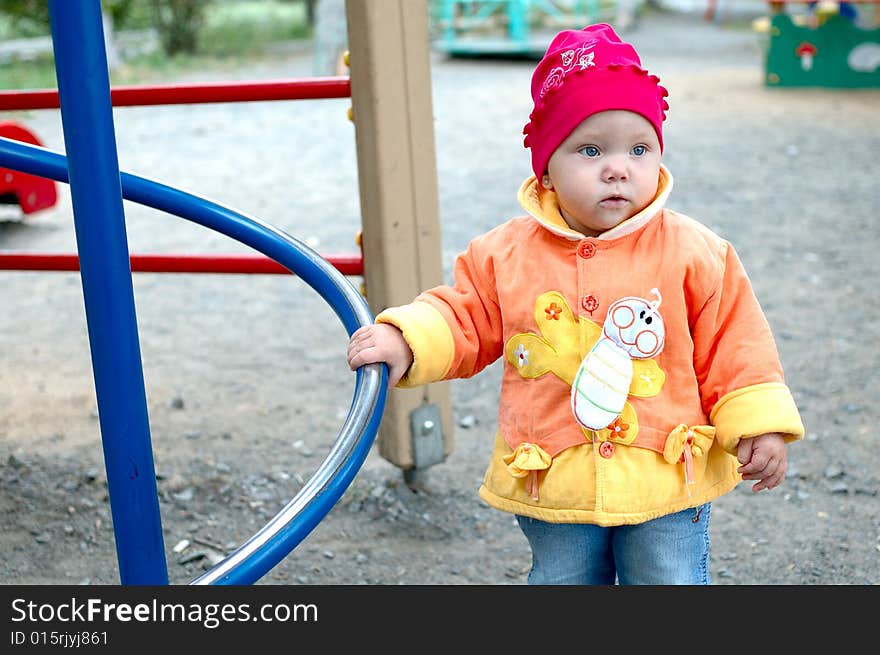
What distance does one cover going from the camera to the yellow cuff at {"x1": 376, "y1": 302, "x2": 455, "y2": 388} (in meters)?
1.43

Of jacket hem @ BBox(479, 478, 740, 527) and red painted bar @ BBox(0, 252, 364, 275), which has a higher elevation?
red painted bar @ BBox(0, 252, 364, 275)

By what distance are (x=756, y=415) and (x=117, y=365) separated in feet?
2.42

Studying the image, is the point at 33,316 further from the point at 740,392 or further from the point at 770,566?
the point at 740,392

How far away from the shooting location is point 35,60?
1162 centimetres

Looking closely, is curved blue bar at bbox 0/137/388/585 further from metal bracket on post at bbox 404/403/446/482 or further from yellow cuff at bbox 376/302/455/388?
metal bracket on post at bbox 404/403/446/482

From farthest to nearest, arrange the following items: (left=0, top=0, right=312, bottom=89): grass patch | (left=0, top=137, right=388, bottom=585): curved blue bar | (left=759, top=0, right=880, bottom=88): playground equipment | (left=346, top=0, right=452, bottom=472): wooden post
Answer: (left=0, top=0, right=312, bottom=89): grass patch → (left=759, top=0, right=880, bottom=88): playground equipment → (left=346, top=0, right=452, bottom=472): wooden post → (left=0, top=137, right=388, bottom=585): curved blue bar

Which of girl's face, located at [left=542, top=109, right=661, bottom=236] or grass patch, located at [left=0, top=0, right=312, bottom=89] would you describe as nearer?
girl's face, located at [left=542, top=109, right=661, bottom=236]

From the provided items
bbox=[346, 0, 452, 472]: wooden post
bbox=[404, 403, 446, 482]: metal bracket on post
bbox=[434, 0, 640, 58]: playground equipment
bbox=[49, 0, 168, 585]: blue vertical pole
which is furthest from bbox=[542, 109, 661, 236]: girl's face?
bbox=[434, 0, 640, 58]: playground equipment

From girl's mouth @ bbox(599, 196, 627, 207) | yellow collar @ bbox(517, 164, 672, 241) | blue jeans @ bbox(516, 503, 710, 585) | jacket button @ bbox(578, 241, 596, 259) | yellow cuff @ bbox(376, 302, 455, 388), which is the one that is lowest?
blue jeans @ bbox(516, 503, 710, 585)

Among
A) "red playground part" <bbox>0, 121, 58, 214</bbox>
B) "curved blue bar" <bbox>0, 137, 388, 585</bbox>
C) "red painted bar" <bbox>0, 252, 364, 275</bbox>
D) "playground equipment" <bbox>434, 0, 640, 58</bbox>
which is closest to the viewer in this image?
"curved blue bar" <bbox>0, 137, 388, 585</bbox>

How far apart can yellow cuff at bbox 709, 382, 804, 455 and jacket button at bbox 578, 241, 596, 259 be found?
0.80 feet

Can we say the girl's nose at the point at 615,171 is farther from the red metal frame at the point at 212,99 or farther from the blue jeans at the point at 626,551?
the red metal frame at the point at 212,99

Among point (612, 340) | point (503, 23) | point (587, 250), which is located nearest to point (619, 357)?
point (612, 340)
